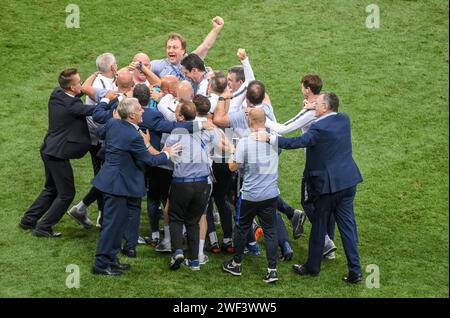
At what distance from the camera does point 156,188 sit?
875 cm

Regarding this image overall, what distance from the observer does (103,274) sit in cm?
818

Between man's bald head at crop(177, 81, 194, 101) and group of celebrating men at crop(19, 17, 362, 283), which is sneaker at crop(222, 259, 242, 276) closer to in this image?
group of celebrating men at crop(19, 17, 362, 283)

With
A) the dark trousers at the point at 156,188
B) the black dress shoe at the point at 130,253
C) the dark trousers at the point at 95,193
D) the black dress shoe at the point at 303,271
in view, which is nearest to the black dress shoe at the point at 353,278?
the black dress shoe at the point at 303,271

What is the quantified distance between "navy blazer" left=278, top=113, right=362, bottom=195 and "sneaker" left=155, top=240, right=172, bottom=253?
65.5 inches

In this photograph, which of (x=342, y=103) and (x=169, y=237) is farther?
(x=342, y=103)

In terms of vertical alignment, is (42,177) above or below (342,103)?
below

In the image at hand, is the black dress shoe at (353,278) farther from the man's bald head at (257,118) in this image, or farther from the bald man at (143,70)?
the bald man at (143,70)

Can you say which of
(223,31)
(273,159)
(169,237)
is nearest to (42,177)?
(169,237)

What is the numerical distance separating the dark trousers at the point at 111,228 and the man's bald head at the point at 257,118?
1432 millimetres

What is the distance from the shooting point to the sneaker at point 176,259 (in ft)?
27.2

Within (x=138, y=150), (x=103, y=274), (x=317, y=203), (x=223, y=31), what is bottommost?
(x=103, y=274)

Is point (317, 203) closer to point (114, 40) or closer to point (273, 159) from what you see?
point (273, 159)

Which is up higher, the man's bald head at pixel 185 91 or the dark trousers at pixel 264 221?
the man's bald head at pixel 185 91

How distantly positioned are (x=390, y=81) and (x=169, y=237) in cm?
537
